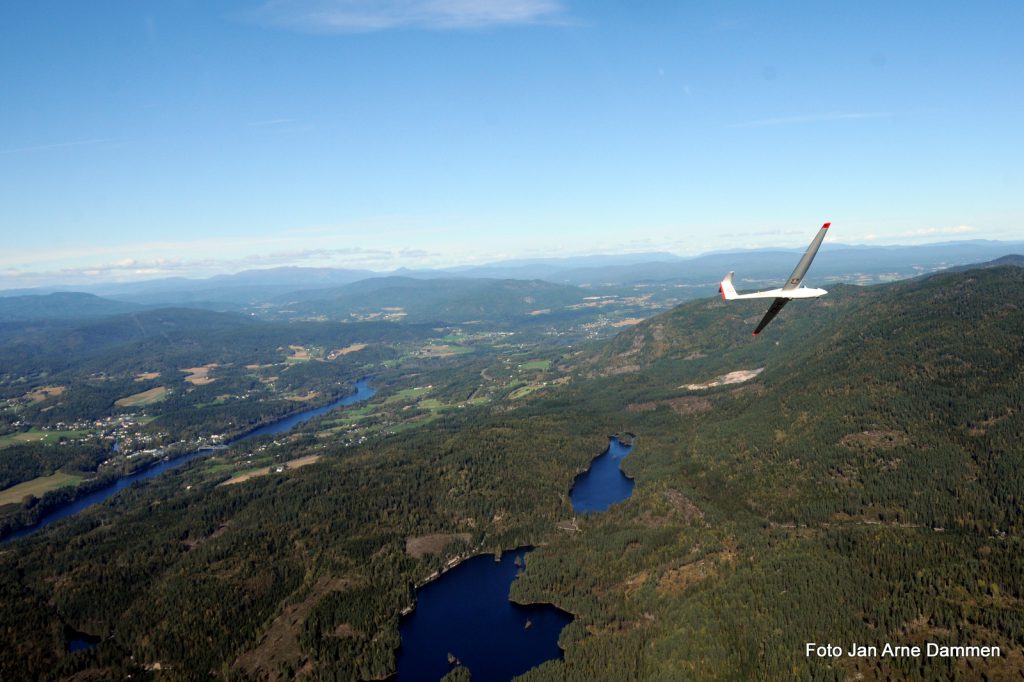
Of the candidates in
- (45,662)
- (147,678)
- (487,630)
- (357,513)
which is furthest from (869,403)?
(45,662)

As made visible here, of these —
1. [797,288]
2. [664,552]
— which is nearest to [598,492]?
[664,552]

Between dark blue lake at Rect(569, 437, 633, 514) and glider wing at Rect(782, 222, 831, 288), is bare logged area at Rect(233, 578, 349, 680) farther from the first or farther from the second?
glider wing at Rect(782, 222, 831, 288)

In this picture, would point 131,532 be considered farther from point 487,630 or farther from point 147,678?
point 487,630

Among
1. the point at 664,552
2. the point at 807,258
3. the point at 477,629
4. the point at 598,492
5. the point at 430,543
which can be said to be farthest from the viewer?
the point at 598,492

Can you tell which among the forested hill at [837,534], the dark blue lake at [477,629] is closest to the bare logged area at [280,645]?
the dark blue lake at [477,629]

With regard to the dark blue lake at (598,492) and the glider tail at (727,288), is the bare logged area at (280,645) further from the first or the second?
the glider tail at (727,288)

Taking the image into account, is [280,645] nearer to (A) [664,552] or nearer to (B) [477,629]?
(B) [477,629]
